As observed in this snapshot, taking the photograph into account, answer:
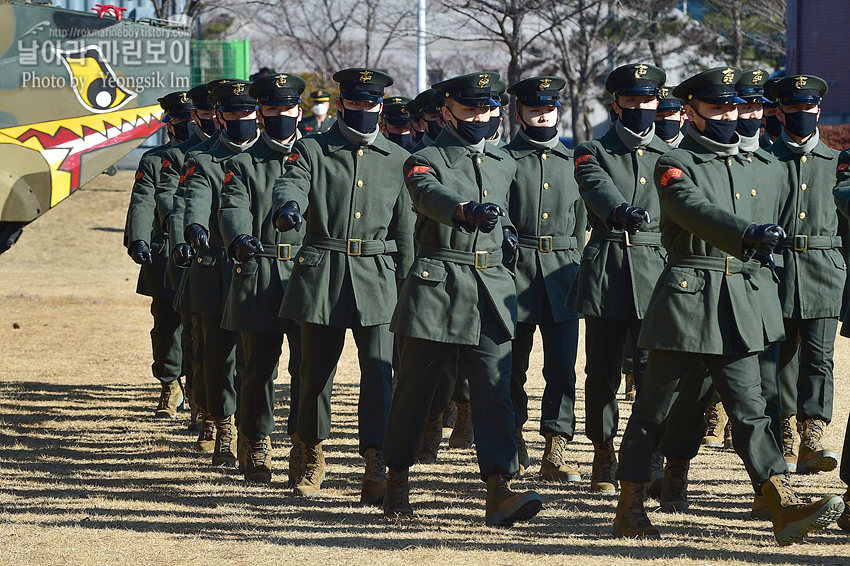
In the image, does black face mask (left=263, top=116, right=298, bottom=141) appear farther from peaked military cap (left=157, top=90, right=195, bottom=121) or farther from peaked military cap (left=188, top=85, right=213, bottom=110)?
peaked military cap (left=157, top=90, right=195, bottom=121)

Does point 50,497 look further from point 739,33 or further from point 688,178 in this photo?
point 739,33

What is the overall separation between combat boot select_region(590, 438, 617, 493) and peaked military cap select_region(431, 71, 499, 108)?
2048 mm

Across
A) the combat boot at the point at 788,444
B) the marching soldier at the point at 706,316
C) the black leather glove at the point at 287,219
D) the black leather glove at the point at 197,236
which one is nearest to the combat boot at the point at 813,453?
the combat boot at the point at 788,444

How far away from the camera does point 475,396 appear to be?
227 inches

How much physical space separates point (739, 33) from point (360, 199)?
28.5 metres

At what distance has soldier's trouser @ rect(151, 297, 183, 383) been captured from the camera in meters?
9.30

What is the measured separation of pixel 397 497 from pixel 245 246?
1460 millimetres

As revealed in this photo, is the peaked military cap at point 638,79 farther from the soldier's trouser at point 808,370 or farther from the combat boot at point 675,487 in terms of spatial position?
the combat boot at point 675,487

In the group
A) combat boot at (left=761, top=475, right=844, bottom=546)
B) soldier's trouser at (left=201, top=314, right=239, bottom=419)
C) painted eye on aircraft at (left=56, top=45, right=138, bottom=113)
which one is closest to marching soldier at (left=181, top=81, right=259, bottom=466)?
soldier's trouser at (left=201, top=314, right=239, bottom=419)

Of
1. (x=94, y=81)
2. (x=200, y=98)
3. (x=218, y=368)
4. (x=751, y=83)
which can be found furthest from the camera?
(x=94, y=81)

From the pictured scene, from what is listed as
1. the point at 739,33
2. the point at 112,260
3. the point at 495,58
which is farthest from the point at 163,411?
the point at 495,58

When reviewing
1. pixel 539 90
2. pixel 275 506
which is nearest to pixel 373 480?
pixel 275 506

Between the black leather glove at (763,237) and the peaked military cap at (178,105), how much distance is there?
497 centimetres

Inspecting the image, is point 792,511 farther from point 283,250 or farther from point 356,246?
point 283,250
